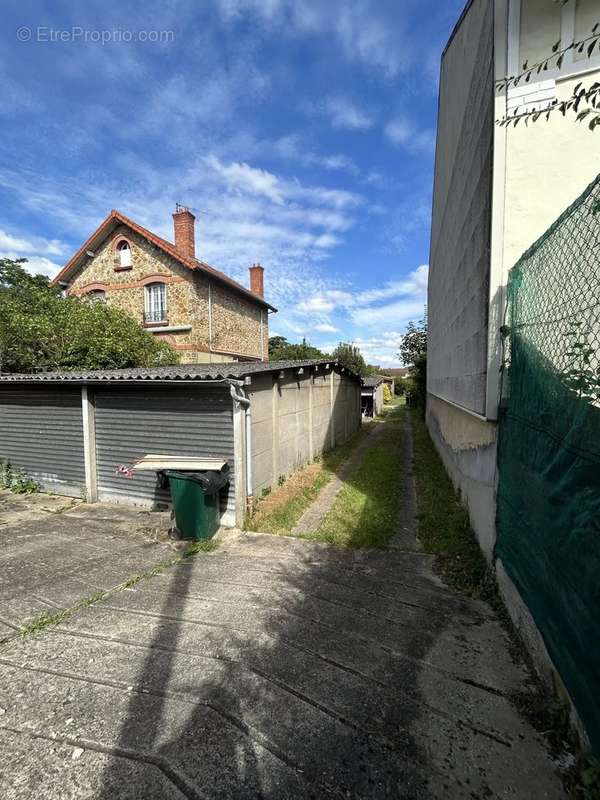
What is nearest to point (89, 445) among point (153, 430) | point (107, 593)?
point (153, 430)

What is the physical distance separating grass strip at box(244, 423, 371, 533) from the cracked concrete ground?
1.72 m

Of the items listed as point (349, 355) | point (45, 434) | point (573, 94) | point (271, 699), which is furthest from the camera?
point (349, 355)

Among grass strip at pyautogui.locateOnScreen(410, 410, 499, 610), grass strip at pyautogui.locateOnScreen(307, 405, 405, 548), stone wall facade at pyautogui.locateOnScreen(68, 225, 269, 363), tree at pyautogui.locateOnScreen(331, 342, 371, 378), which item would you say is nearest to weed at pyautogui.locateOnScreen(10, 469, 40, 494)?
grass strip at pyautogui.locateOnScreen(307, 405, 405, 548)

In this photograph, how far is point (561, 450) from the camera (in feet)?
7.18

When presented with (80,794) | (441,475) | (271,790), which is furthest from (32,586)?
(441,475)

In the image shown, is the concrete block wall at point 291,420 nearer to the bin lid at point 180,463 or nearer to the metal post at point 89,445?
the bin lid at point 180,463

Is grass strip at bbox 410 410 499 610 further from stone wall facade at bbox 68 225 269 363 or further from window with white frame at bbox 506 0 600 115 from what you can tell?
stone wall facade at bbox 68 225 269 363

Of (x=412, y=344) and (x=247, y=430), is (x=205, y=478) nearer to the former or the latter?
(x=247, y=430)

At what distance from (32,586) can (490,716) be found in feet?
15.1

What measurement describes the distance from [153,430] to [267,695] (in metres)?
5.08

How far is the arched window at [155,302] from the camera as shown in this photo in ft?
53.4

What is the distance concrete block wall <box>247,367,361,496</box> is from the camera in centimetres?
698

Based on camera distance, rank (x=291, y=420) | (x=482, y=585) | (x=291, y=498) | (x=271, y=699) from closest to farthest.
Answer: (x=271, y=699)
(x=482, y=585)
(x=291, y=498)
(x=291, y=420)

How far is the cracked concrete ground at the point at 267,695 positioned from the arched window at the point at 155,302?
13894mm
